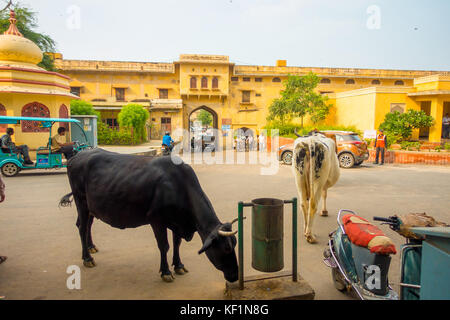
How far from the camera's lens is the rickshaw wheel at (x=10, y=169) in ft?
34.2

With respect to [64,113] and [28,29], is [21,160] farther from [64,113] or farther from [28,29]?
[28,29]

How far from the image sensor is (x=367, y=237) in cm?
281

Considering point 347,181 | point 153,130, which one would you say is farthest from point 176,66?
point 347,181

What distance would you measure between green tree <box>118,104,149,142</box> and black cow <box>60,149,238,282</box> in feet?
65.9

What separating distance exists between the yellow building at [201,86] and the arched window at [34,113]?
12.8 metres

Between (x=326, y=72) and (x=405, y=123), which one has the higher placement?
(x=326, y=72)

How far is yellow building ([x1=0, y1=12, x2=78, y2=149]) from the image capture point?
537 inches

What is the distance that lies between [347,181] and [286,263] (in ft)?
22.6

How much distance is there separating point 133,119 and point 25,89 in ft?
31.9

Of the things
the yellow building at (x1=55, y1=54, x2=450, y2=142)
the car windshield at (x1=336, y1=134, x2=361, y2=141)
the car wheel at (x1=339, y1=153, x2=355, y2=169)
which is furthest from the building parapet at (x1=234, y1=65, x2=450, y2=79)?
the car wheel at (x1=339, y1=153, x2=355, y2=169)

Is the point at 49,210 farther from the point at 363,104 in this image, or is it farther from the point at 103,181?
the point at 363,104

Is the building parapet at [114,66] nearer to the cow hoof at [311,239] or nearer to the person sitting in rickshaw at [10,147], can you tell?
the person sitting in rickshaw at [10,147]

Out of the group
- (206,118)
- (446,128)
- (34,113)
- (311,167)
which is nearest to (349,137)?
(311,167)

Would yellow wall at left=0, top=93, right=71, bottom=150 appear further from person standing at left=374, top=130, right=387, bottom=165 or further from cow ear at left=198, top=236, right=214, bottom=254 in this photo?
person standing at left=374, top=130, right=387, bottom=165
